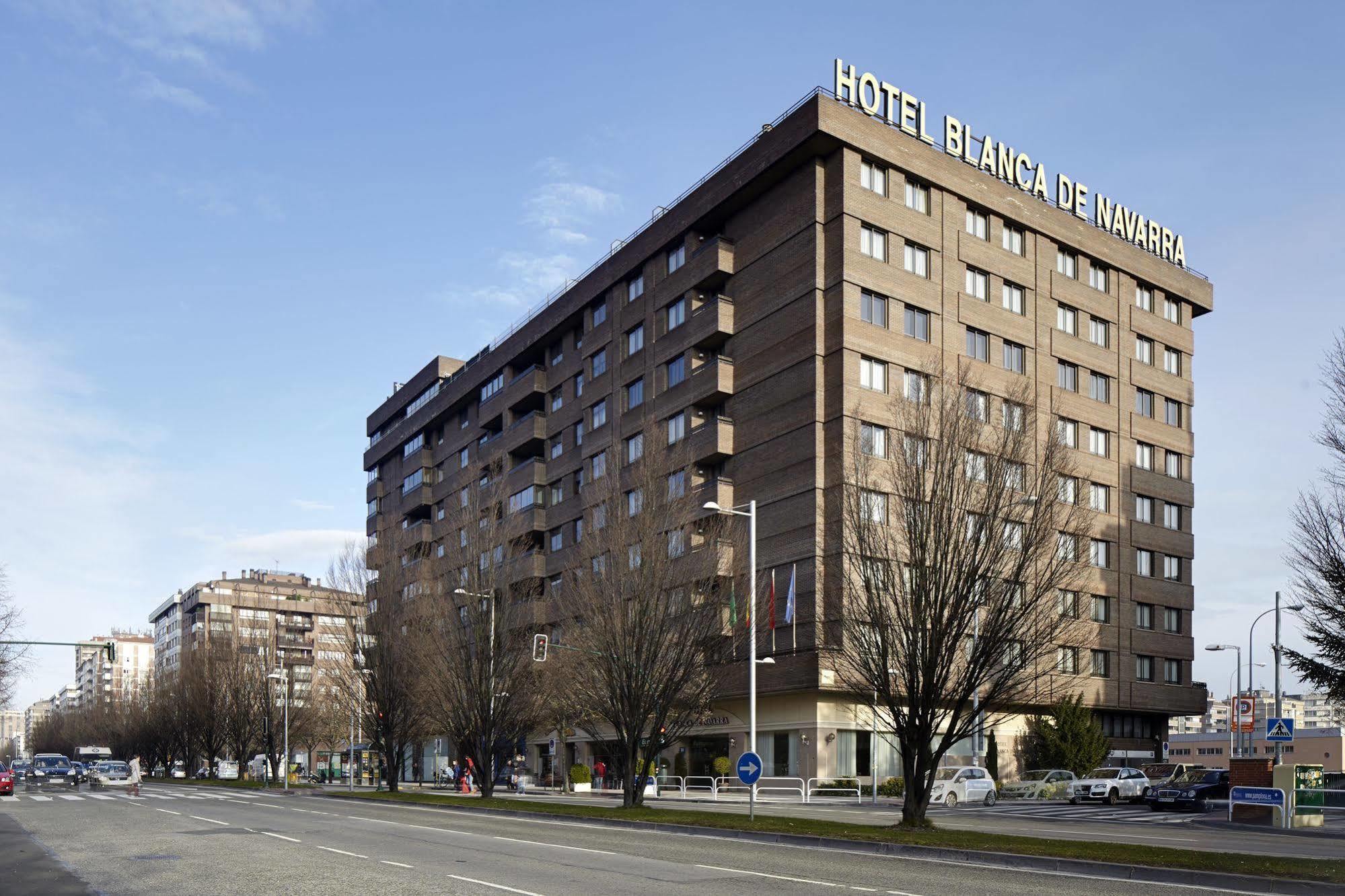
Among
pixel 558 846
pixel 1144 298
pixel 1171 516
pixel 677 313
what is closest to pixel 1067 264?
pixel 1144 298

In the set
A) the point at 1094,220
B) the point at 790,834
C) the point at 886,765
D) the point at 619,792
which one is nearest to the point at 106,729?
the point at 619,792

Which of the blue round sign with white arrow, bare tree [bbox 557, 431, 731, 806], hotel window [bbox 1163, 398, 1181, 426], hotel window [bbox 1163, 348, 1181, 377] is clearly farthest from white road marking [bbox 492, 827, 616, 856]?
hotel window [bbox 1163, 348, 1181, 377]

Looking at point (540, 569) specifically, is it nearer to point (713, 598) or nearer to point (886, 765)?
point (886, 765)

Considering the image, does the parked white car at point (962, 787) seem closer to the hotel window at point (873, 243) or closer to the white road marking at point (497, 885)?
the hotel window at point (873, 243)

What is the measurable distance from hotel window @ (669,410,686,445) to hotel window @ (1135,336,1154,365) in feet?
89.0

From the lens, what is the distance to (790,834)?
2552 cm

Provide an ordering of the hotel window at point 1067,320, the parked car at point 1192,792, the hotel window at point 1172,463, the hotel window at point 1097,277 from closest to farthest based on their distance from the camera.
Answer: the parked car at point 1192,792, the hotel window at point 1067,320, the hotel window at point 1097,277, the hotel window at point 1172,463

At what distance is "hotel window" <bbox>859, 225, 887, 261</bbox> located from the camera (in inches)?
2165

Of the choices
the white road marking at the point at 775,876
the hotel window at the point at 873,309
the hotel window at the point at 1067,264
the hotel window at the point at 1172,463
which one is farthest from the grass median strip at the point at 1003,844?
the hotel window at the point at 1172,463

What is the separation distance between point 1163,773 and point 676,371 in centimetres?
3093

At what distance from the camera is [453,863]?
18.7m

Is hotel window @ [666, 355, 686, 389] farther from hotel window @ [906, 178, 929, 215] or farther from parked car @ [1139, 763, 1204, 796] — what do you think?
parked car @ [1139, 763, 1204, 796]

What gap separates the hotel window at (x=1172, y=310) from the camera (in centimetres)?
7200

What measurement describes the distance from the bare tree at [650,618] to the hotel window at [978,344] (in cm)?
2267
